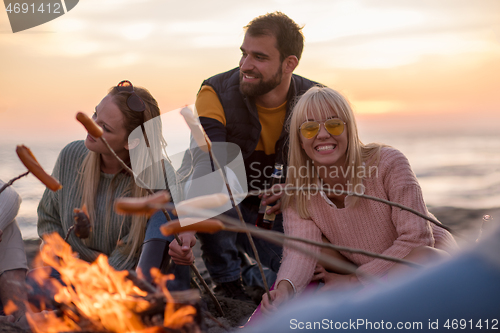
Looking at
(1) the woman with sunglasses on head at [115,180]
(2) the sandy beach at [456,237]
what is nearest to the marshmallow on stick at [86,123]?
(2) the sandy beach at [456,237]

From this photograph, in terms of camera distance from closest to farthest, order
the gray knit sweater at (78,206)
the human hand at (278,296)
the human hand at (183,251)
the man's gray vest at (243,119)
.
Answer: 1. the human hand at (278,296)
2. the human hand at (183,251)
3. the gray knit sweater at (78,206)
4. the man's gray vest at (243,119)

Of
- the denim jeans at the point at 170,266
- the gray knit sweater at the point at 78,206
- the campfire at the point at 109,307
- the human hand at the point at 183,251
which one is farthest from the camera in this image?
the gray knit sweater at the point at 78,206

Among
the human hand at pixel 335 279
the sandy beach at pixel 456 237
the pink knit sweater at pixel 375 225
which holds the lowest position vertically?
the sandy beach at pixel 456 237

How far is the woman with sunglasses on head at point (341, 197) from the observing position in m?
2.59

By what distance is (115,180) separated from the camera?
2.96m

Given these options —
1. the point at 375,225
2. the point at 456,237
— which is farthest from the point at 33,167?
the point at 456,237

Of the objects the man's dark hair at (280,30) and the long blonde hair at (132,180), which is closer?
the long blonde hair at (132,180)

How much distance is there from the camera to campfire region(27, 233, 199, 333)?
5.16ft

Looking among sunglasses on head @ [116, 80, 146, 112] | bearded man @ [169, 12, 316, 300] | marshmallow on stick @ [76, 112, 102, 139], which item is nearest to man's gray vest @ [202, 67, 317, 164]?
bearded man @ [169, 12, 316, 300]

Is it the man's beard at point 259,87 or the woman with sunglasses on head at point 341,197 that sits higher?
the man's beard at point 259,87

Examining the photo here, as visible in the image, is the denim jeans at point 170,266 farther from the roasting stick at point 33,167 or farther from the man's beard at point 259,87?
the man's beard at point 259,87

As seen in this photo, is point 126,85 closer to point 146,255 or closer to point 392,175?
point 146,255

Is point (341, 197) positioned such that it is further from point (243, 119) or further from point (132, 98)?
point (132, 98)

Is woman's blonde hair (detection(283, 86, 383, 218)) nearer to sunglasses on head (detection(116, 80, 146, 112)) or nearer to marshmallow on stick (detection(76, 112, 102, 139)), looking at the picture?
sunglasses on head (detection(116, 80, 146, 112))
